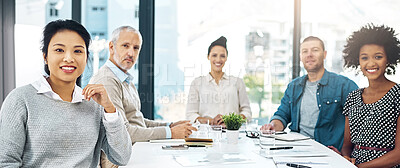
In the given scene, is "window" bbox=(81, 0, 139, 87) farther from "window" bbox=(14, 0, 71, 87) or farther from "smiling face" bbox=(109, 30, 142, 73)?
"smiling face" bbox=(109, 30, 142, 73)

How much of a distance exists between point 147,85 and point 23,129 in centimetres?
249

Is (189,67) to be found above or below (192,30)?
below

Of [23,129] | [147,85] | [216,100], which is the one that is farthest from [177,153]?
[147,85]

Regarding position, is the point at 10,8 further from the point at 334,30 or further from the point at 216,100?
the point at 334,30

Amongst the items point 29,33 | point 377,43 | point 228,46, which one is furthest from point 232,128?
point 29,33

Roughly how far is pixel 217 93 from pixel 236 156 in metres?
1.69

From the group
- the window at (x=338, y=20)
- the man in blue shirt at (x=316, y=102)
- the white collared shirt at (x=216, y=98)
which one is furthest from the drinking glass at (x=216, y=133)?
the window at (x=338, y=20)

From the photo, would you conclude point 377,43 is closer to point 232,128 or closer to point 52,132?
point 232,128

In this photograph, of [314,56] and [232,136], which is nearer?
[232,136]

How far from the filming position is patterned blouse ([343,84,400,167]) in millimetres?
2086

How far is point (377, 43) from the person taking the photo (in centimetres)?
229

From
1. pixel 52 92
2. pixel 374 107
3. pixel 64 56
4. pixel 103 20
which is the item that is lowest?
pixel 374 107

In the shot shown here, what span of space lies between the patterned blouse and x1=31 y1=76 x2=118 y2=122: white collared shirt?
157 centimetres

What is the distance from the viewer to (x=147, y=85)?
378 cm
